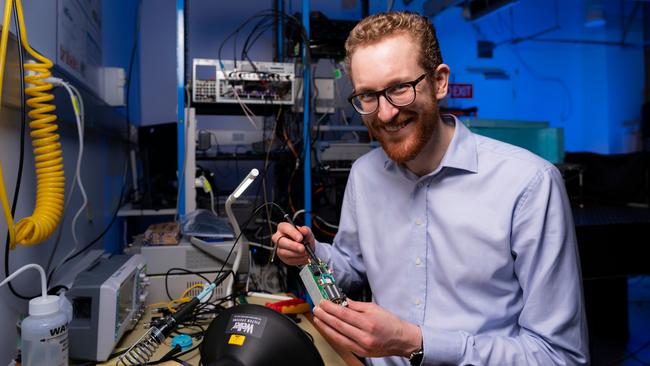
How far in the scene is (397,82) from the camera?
909 mm

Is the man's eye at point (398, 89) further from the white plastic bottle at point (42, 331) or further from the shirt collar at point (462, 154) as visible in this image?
the white plastic bottle at point (42, 331)

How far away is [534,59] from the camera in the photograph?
445cm

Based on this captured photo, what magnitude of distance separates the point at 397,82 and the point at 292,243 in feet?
1.47

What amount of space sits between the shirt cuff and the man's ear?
0.56m

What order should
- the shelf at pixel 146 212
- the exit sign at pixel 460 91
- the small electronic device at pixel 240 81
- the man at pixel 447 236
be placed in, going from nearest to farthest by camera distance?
the man at pixel 447 236, the small electronic device at pixel 240 81, the shelf at pixel 146 212, the exit sign at pixel 460 91

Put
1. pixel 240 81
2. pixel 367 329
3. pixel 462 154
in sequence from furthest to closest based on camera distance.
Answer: pixel 240 81 < pixel 462 154 < pixel 367 329

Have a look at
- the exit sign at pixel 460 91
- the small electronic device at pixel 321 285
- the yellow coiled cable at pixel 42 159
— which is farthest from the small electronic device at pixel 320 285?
the exit sign at pixel 460 91

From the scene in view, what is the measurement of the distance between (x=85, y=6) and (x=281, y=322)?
73.4 inches

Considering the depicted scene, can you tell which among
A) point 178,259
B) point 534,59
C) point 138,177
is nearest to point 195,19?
point 138,177

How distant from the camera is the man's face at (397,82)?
3.00 feet

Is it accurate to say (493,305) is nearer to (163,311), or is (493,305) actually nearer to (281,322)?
(281,322)

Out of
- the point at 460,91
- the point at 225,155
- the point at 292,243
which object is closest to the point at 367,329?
the point at 292,243

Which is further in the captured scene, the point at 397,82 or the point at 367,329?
the point at 397,82

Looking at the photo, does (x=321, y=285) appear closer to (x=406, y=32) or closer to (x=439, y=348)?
(x=439, y=348)
